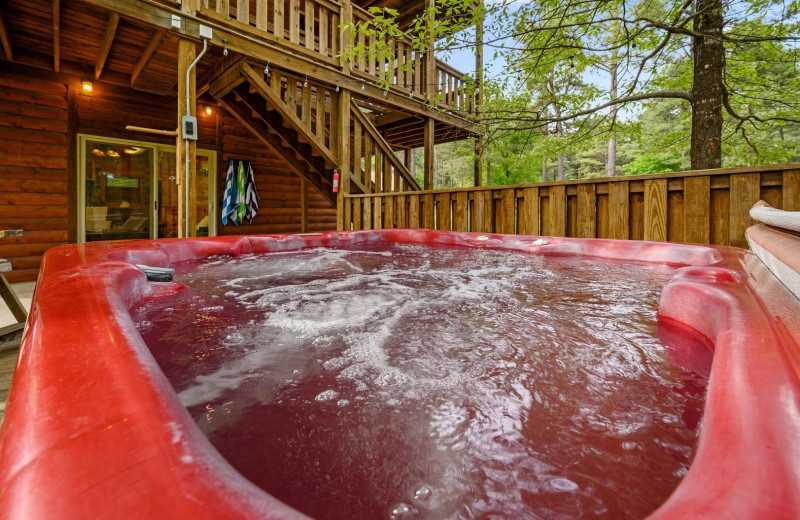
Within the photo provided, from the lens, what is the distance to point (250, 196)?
6684 mm

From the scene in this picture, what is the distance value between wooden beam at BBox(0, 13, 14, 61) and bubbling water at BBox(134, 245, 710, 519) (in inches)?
171

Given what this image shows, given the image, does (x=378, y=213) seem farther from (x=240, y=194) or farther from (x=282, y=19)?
(x=240, y=194)

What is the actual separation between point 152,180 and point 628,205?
6.14 m

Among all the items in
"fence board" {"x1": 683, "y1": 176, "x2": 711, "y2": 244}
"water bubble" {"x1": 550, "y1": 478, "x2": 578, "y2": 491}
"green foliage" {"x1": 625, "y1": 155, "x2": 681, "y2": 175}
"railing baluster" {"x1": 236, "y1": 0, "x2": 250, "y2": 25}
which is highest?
"green foliage" {"x1": 625, "y1": 155, "x2": 681, "y2": 175}

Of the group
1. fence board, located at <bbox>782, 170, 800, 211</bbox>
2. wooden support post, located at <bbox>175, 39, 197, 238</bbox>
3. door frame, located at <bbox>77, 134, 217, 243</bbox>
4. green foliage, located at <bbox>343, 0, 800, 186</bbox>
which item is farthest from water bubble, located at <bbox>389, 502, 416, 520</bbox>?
door frame, located at <bbox>77, 134, 217, 243</bbox>

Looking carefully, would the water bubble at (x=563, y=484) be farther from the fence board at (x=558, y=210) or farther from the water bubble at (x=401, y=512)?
the fence board at (x=558, y=210)

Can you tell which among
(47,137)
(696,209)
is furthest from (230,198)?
(696,209)

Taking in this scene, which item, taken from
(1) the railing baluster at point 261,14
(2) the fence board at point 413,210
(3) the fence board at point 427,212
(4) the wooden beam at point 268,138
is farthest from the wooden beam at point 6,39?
(3) the fence board at point 427,212

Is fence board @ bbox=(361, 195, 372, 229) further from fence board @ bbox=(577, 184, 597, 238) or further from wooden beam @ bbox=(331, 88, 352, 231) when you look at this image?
fence board @ bbox=(577, 184, 597, 238)

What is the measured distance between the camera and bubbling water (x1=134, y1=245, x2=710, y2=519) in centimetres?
48

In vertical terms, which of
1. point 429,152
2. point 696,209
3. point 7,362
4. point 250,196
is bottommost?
point 7,362

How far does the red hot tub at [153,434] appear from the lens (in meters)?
0.29

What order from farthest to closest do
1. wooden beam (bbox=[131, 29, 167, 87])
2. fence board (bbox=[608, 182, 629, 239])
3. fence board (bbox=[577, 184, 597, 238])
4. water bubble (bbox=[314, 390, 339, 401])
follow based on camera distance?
1. wooden beam (bbox=[131, 29, 167, 87])
2. fence board (bbox=[577, 184, 597, 238])
3. fence board (bbox=[608, 182, 629, 239])
4. water bubble (bbox=[314, 390, 339, 401])

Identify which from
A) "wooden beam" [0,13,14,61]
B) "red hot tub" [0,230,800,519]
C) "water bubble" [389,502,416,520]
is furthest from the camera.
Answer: "wooden beam" [0,13,14,61]
